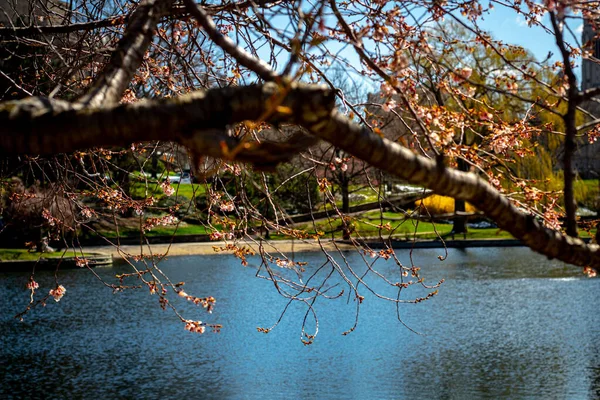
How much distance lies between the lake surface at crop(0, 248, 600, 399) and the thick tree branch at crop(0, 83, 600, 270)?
772cm

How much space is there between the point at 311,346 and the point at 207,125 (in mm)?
9970

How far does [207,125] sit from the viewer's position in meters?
1.96

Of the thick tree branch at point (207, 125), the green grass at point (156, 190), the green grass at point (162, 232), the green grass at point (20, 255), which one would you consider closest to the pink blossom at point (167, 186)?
the green grass at point (156, 190)

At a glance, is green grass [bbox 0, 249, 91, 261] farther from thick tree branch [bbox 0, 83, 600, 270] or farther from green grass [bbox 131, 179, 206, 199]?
thick tree branch [bbox 0, 83, 600, 270]

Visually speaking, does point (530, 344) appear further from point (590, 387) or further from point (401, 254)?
point (401, 254)

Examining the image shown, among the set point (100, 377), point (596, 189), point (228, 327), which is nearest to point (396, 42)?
point (100, 377)

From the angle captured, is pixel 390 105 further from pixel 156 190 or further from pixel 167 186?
pixel 156 190

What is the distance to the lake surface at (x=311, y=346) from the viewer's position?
9.83 meters

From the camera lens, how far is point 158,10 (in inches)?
105

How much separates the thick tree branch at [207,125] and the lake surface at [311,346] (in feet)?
25.3

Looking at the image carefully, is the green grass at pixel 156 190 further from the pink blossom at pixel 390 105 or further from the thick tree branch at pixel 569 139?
the thick tree branch at pixel 569 139

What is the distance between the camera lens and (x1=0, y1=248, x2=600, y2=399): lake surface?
9.83 meters

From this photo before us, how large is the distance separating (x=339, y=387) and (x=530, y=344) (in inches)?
140

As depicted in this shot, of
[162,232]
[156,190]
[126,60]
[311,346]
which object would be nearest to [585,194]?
[162,232]
